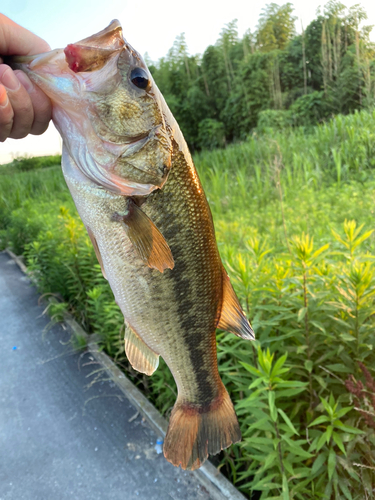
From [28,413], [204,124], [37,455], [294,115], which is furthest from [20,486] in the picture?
[204,124]

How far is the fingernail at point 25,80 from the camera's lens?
106 cm

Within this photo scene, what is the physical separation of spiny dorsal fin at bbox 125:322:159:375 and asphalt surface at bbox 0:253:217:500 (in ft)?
4.98

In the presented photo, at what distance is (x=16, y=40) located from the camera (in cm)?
113

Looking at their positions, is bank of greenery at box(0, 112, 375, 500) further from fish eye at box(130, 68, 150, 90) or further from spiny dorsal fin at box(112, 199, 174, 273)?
fish eye at box(130, 68, 150, 90)

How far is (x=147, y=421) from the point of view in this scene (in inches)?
116

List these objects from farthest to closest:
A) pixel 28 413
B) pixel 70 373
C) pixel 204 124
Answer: pixel 204 124, pixel 70 373, pixel 28 413

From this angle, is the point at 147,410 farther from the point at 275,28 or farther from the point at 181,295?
the point at 275,28

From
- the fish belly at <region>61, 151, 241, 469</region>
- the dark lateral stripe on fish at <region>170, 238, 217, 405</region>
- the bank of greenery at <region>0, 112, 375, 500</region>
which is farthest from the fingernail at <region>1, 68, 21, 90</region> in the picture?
the bank of greenery at <region>0, 112, 375, 500</region>

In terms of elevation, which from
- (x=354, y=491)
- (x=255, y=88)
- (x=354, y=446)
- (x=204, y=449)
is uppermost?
(x=255, y=88)

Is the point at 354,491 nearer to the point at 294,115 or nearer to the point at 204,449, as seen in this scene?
the point at 204,449

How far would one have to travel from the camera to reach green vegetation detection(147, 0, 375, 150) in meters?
10.5

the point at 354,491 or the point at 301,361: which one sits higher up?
the point at 301,361

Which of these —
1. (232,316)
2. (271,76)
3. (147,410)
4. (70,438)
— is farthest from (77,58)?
(271,76)

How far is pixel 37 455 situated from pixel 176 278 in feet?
8.05
